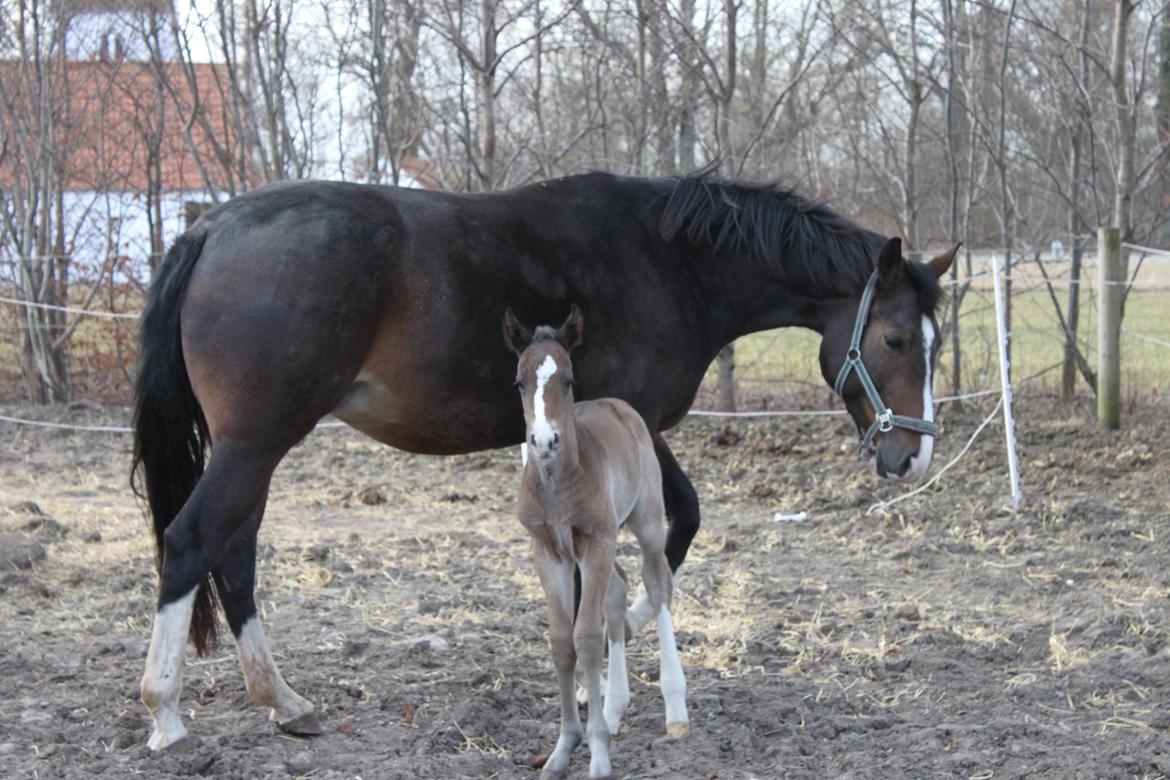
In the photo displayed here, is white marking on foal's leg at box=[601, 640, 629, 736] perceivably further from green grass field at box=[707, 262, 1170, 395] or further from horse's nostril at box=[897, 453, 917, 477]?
green grass field at box=[707, 262, 1170, 395]

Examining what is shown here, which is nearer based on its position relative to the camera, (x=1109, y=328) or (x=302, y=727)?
(x=302, y=727)

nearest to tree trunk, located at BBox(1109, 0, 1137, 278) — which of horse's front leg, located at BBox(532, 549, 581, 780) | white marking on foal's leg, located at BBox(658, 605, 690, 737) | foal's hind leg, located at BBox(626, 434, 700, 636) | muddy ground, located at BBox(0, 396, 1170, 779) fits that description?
muddy ground, located at BBox(0, 396, 1170, 779)

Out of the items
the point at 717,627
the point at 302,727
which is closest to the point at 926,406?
the point at 717,627

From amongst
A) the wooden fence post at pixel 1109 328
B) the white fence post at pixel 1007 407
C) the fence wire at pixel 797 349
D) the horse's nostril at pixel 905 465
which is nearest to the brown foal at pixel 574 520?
the horse's nostril at pixel 905 465

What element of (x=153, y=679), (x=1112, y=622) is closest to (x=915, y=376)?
(x=1112, y=622)

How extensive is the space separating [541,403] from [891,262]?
1754 millimetres

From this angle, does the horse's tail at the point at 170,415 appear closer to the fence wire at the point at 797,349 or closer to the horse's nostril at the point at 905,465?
the horse's nostril at the point at 905,465

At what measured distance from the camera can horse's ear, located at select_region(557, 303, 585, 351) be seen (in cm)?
359

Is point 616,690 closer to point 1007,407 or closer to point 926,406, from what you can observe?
point 926,406

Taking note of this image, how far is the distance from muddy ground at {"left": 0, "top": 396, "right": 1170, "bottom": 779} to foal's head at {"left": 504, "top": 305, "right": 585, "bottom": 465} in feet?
3.35

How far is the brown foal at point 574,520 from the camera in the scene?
3338 mm

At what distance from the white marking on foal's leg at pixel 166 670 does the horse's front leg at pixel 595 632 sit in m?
1.21

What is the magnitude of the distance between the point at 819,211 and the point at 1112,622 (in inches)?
80.2

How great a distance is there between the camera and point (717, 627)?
4.92 metres
